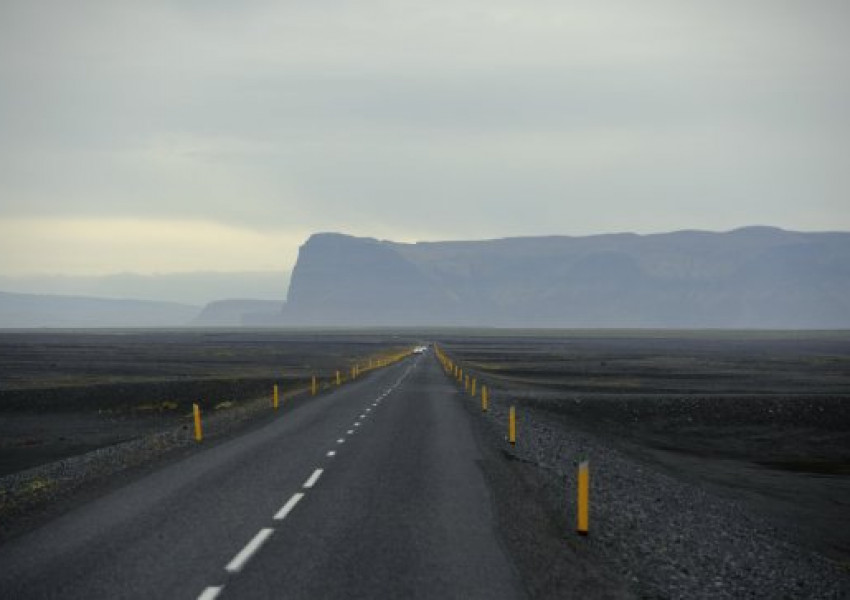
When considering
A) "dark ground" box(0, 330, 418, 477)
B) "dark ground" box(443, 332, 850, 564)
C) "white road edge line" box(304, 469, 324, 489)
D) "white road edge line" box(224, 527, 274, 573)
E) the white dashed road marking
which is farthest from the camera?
"dark ground" box(0, 330, 418, 477)

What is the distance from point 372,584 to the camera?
892cm

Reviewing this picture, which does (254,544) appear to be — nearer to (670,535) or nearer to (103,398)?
(670,535)

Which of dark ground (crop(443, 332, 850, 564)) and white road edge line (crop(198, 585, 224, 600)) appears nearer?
white road edge line (crop(198, 585, 224, 600))

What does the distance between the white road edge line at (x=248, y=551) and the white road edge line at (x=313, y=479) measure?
347cm

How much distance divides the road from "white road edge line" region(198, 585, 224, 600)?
0.02 m

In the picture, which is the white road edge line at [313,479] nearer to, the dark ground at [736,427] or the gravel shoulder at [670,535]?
the gravel shoulder at [670,535]

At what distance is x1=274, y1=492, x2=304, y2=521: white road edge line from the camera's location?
12.2 m

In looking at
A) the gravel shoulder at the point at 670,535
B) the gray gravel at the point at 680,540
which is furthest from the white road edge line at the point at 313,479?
the gray gravel at the point at 680,540

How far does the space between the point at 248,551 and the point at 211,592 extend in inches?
65.3

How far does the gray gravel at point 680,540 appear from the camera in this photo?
422 inches

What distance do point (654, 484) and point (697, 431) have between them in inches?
640

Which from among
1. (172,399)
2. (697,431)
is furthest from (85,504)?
(172,399)

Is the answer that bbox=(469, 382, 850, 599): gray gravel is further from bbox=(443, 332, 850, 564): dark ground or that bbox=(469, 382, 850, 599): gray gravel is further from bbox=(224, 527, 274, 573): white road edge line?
bbox=(224, 527, 274, 573): white road edge line

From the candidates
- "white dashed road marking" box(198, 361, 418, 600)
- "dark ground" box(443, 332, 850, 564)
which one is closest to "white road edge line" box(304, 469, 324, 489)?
"white dashed road marking" box(198, 361, 418, 600)
